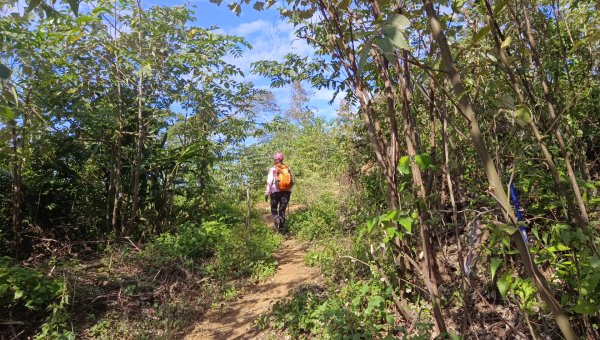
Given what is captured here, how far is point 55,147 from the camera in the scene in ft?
20.2

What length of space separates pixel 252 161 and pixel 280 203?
1744mm

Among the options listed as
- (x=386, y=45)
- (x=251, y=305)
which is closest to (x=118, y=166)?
(x=251, y=305)

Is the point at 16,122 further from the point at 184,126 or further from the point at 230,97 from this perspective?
the point at 230,97

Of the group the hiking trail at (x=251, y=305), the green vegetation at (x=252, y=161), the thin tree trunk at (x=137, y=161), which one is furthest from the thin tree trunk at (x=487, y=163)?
the thin tree trunk at (x=137, y=161)

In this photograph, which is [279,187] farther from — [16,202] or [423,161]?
[423,161]

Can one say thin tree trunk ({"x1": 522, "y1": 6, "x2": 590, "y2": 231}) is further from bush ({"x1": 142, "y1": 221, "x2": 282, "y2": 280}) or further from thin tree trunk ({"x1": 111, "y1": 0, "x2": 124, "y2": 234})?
thin tree trunk ({"x1": 111, "y1": 0, "x2": 124, "y2": 234})

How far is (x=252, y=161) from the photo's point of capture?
353 inches

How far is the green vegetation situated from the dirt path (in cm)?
17

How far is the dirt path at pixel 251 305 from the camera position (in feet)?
14.4

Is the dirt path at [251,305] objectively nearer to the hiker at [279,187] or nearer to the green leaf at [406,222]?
the hiker at [279,187]

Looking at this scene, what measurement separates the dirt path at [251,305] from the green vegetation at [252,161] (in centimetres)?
17

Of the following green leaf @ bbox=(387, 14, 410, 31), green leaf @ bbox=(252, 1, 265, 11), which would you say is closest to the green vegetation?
green leaf @ bbox=(252, 1, 265, 11)

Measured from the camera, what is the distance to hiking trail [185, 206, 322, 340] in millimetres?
4371

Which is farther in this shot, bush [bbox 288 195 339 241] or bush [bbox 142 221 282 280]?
bush [bbox 288 195 339 241]
